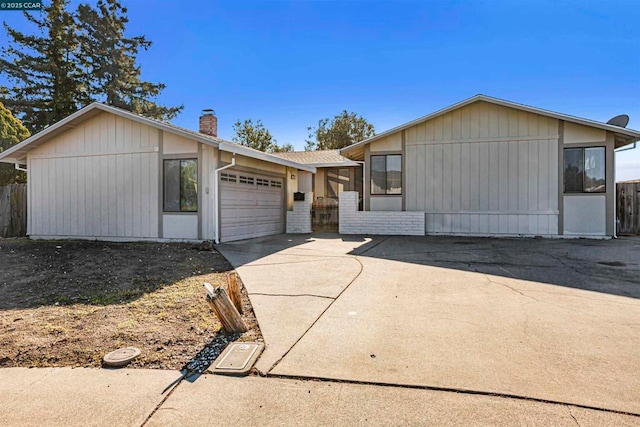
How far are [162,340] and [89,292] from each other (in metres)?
2.44

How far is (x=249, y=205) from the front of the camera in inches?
472

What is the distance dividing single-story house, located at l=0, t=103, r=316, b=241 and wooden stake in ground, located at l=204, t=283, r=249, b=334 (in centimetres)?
675

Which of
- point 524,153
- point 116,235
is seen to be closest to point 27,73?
point 116,235

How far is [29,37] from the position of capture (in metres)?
20.8

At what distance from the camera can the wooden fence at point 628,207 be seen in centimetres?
1260

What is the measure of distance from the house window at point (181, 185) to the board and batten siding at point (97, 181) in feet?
1.26

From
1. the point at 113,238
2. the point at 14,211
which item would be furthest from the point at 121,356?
the point at 14,211

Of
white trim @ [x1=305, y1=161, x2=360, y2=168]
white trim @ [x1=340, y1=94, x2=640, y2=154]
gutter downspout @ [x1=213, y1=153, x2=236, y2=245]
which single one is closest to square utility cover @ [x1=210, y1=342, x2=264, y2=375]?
gutter downspout @ [x1=213, y1=153, x2=236, y2=245]

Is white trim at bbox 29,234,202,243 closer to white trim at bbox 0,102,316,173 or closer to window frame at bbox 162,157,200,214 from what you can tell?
window frame at bbox 162,157,200,214

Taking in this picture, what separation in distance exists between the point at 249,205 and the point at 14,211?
9195mm

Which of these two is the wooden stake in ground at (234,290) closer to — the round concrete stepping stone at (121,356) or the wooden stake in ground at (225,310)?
the wooden stake in ground at (225,310)

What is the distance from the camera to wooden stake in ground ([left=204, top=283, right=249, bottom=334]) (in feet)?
11.5

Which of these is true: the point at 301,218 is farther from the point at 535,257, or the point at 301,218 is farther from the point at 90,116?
the point at 535,257

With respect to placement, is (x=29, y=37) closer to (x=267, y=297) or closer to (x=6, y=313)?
(x=6, y=313)
